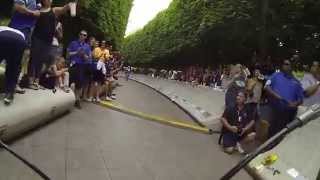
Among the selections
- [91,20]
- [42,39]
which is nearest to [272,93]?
[42,39]

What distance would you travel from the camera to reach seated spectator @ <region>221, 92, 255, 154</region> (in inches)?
536

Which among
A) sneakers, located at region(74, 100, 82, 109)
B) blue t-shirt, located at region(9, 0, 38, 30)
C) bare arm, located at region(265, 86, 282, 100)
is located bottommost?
sneakers, located at region(74, 100, 82, 109)

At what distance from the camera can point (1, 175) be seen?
8406mm

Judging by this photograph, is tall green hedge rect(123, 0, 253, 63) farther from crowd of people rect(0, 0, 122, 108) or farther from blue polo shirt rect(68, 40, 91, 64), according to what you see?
blue polo shirt rect(68, 40, 91, 64)

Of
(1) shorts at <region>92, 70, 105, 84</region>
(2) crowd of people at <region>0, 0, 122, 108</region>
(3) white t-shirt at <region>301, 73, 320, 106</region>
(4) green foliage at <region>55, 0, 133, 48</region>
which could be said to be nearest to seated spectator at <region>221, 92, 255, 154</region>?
(3) white t-shirt at <region>301, 73, 320, 106</region>

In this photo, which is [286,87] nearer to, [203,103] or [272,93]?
[272,93]

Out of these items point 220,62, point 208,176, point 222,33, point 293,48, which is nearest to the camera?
point 208,176

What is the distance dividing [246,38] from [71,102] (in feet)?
56.5

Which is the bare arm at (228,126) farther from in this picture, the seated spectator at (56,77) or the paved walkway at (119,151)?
the seated spectator at (56,77)

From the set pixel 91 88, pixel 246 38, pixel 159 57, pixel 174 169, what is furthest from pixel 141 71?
pixel 174 169

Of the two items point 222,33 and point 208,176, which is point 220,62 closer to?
point 222,33

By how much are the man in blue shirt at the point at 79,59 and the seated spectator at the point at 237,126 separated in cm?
482

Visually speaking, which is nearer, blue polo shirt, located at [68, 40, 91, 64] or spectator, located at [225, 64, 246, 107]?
spectator, located at [225, 64, 246, 107]

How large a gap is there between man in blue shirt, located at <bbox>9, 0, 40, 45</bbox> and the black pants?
0.95 metres
